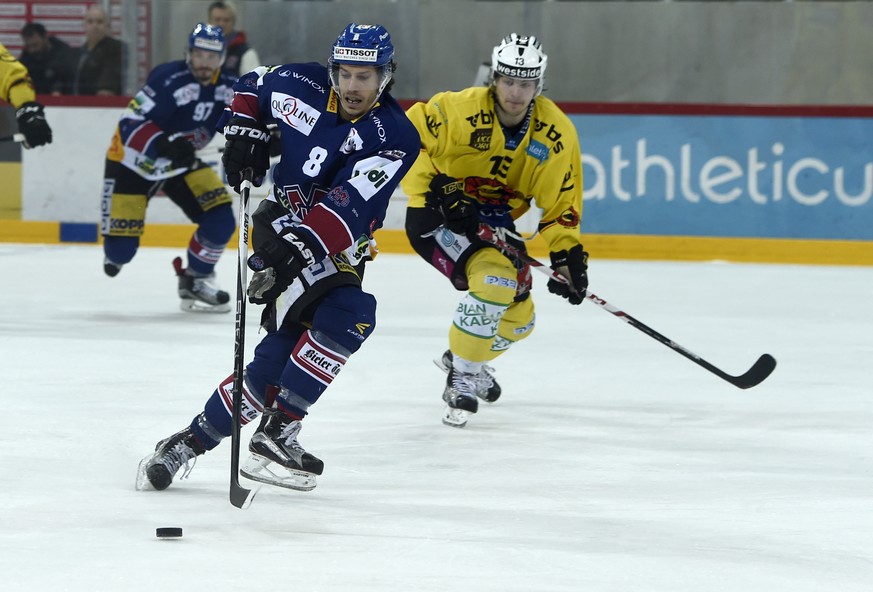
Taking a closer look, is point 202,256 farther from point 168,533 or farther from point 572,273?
point 168,533

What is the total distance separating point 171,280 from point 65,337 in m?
1.74

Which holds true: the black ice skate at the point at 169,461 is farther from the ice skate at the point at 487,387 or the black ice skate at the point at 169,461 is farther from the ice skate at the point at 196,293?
the ice skate at the point at 196,293

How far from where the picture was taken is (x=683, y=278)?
7.58m

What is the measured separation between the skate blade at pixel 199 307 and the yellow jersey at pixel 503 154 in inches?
88.1

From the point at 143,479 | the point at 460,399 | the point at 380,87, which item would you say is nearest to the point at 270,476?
the point at 143,479

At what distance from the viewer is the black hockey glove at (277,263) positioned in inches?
122

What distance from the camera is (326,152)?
3279 mm

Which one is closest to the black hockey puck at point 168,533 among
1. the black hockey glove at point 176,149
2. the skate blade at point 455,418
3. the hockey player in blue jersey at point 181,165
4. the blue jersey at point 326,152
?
the blue jersey at point 326,152

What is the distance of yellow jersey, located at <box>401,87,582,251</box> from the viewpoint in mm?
4328

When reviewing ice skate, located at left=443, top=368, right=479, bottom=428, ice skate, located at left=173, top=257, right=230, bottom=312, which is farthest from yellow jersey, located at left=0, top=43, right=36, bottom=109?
ice skate, located at left=443, top=368, right=479, bottom=428

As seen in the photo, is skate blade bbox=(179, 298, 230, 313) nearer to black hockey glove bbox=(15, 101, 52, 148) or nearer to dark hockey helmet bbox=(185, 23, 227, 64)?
black hockey glove bbox=(15, 101, 52, 148)

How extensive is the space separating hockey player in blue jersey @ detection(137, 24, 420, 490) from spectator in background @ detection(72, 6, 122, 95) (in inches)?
214

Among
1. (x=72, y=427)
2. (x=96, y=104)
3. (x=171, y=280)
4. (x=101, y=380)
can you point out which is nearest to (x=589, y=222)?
(x=171, y=280)

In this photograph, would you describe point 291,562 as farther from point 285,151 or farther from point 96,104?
point 96,104
